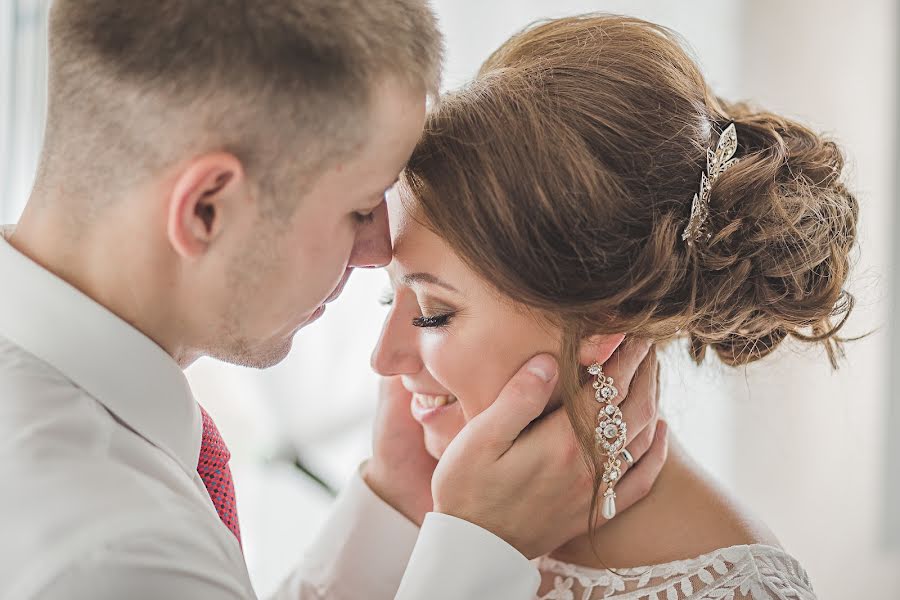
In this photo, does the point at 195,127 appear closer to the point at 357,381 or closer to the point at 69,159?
the point at 69,159

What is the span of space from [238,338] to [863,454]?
2.37 metres

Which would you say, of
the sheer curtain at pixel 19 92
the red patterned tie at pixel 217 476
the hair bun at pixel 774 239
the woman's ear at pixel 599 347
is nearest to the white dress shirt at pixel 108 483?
the red patterned tie at pixel 217 476

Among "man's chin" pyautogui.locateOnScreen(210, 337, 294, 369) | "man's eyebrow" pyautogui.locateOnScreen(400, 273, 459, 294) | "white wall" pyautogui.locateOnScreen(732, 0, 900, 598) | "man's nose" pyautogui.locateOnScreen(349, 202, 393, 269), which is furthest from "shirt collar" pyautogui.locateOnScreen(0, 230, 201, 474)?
"white wall" pyautogui.locateOnScreen(732, 0, 900, 598)

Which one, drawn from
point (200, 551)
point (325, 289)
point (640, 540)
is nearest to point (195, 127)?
point (325, 289)

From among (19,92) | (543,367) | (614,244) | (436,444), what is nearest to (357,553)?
(436,444)

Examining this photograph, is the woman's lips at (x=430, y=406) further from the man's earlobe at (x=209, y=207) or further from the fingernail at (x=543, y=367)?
the man's earlobe at (x=209, y=207)

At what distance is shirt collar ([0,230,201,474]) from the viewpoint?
3.47ft

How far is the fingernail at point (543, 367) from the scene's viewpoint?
1.42m

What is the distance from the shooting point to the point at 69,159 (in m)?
1.07

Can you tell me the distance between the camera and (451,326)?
1.47 meters

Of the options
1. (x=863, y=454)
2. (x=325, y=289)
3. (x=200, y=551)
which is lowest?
(x=863, y=454)

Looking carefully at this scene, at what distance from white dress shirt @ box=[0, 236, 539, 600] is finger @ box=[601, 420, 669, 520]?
212 millimetres

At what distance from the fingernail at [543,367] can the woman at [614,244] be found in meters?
0.02

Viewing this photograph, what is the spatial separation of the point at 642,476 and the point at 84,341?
0.86 metres
